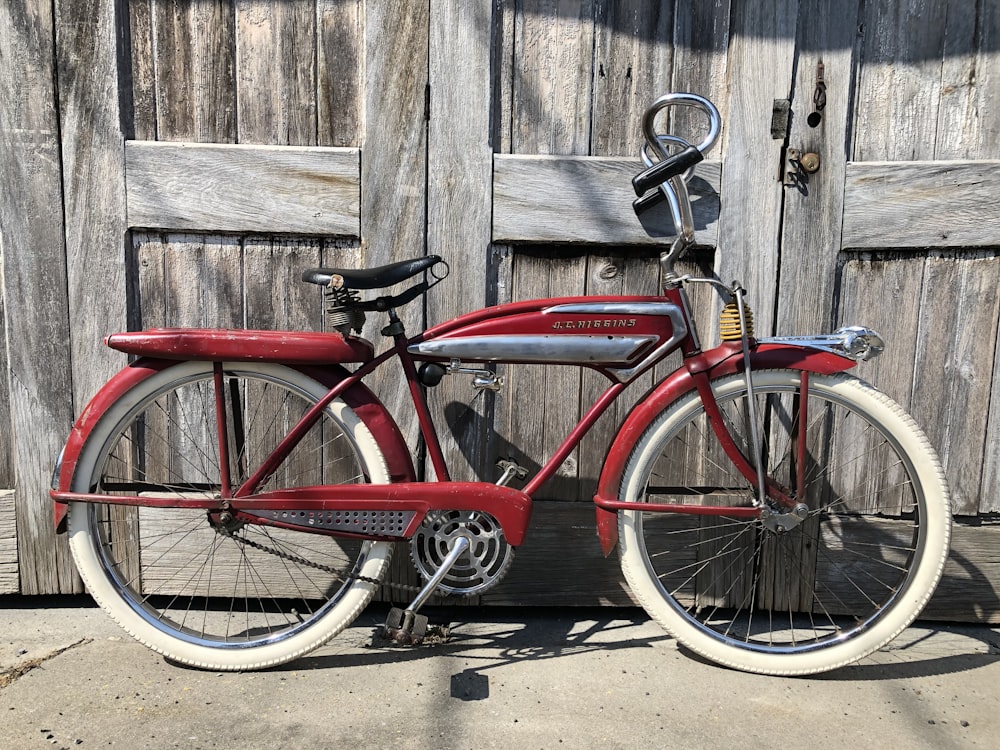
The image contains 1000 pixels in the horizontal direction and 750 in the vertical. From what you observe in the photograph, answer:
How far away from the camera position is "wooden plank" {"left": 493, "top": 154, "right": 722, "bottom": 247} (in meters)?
2.45

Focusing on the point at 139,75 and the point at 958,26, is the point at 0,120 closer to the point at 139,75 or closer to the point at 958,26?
the point at 139,75

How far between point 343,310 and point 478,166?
0.69m

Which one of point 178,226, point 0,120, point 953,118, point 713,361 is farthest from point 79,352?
Result: point 953,118

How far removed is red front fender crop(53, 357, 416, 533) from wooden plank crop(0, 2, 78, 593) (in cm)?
46

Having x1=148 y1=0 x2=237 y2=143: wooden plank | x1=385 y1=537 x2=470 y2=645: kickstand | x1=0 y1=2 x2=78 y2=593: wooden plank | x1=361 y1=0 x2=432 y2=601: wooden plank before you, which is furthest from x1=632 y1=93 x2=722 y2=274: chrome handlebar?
x1=0 y1=2 x2=78 y2=593: wooden plank

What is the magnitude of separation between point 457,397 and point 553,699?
3.32 ft

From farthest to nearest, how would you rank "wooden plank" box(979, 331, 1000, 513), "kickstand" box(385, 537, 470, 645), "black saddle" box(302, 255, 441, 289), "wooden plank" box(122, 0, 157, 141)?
"wooden plank" box(979, 331, 1000, 513) < "wooden plank" box(122, 0, 157, 141) < "kickstand" box(385, 537, 470, 645) < "black saddle" box(302, 255, 441, 289)

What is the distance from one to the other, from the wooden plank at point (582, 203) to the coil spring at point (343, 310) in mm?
579

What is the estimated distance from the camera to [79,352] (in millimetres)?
2543

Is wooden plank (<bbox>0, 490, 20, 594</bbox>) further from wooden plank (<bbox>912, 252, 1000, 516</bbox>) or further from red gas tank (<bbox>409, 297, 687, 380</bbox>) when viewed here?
wooden plank (<bbox>912, 252, 1000, 516</bbox>)

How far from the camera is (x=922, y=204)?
2434 millimetres

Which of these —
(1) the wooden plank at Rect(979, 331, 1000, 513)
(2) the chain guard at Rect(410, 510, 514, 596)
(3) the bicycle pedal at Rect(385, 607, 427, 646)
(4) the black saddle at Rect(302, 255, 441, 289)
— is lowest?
(3) the bicycle pedal at Rect(385, 607, 427, 646)

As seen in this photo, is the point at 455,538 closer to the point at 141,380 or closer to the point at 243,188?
the point at 141,380

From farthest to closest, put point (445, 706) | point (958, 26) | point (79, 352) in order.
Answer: point (79, 352) → point (958, 26) → point (445, 706)
